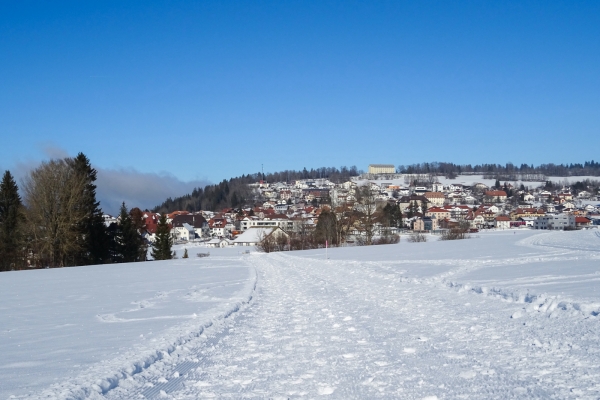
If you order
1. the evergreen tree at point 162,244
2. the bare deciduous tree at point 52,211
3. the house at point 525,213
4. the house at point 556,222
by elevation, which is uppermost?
the bare deciduous tree at point 52,211

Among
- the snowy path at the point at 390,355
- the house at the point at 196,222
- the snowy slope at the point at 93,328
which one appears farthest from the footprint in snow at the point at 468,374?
the house at the point at 196,222

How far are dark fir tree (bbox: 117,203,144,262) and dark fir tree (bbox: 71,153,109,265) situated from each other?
2.00 meters

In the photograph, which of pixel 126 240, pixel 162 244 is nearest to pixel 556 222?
pixel 162 244

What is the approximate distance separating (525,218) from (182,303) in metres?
160

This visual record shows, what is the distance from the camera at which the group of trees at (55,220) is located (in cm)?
3719

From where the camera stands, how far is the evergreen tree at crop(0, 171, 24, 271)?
39531 millimetres

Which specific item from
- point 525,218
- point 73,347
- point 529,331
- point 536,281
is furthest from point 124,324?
point 525,218

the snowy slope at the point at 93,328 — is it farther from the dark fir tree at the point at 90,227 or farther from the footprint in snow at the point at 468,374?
the dark fir tree at the point at 90,227

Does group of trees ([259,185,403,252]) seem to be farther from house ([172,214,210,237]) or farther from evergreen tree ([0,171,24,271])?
house ([172,214,210,237])

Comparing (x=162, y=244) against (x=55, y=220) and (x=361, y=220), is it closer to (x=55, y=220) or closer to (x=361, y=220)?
(x=55, y=220)

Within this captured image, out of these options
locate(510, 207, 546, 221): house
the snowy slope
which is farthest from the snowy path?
locate(510, 207, 546, 221): house

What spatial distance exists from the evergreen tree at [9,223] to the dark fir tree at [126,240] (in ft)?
29.2

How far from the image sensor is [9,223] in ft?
133

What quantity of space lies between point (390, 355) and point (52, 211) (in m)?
36.5
